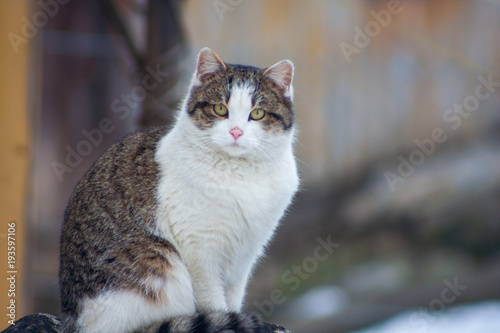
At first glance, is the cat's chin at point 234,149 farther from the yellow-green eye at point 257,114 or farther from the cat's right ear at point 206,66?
the cat's right ear at point 206,66

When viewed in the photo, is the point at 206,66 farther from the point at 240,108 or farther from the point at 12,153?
the point at 12,153

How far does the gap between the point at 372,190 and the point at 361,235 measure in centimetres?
41

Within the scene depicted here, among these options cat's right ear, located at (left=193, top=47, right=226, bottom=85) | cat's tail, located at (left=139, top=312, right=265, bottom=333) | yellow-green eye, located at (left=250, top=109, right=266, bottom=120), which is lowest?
cat's tail, located at (left=139, top=312, right=265, bottom=333)

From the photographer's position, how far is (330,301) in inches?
199

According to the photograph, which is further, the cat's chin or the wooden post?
the wooden post

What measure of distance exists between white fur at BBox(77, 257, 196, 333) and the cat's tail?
58 mm

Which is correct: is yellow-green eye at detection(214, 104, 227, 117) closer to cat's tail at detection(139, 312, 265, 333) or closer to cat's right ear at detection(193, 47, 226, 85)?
cat's right ear at detection(193, 47, 226, 85)

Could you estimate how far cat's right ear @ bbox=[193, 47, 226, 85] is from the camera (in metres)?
2.68

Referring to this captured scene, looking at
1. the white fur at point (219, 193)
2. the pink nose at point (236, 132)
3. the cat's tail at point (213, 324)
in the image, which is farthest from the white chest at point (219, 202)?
the cat's tail at point (213, 324)

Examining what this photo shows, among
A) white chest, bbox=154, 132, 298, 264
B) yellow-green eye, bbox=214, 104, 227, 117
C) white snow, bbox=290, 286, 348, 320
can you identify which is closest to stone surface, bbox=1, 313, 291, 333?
white chest, bbox=154, 132, 298, 264

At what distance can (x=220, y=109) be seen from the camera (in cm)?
260

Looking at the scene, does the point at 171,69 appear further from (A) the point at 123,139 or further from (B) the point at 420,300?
(B) the point at 420,300

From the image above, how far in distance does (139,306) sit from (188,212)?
0.44 meters

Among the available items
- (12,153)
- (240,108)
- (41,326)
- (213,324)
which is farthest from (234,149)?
(12,153)
